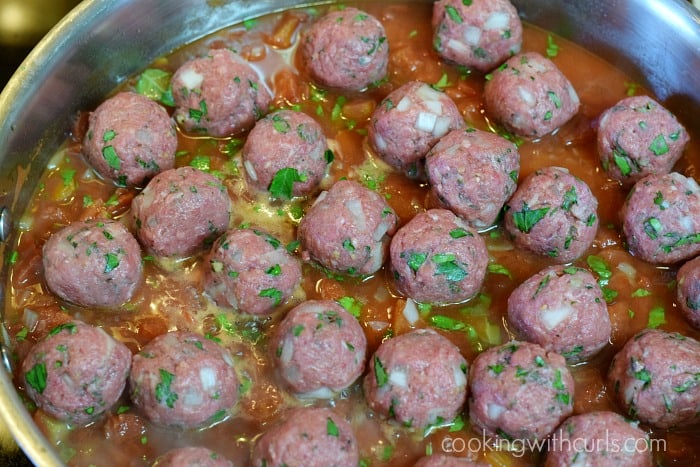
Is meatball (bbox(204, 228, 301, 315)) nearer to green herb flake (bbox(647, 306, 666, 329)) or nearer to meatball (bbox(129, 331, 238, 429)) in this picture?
meatball (bbox(129, 331, 238, 429))

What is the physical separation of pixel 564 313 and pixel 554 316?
0.14 ft

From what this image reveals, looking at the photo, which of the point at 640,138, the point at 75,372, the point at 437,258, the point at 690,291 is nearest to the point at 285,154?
the point at 437,258

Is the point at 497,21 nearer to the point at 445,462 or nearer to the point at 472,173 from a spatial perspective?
the point at 472,173

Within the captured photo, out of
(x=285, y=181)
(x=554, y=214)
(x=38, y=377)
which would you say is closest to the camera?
(x=38, y=377)

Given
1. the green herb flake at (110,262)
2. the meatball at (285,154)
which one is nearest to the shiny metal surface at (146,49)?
the green herb flake at (110,262)

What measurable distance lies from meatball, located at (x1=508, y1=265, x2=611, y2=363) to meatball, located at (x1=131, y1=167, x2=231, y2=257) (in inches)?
56.3

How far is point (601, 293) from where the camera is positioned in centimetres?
323

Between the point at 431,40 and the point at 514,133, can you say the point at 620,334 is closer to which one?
the point at 514,133

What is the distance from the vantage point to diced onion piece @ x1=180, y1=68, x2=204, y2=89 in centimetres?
359

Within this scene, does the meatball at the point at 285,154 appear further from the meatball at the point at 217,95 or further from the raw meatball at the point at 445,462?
the raw meatball at the point at 445,462

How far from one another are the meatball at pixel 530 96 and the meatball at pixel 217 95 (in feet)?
3.97

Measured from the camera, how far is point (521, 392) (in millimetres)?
2932

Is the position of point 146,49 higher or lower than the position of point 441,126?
higher

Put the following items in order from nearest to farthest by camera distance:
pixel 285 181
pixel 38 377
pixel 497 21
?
pixel 38 377
pixel 285 181
pixel 497 21
